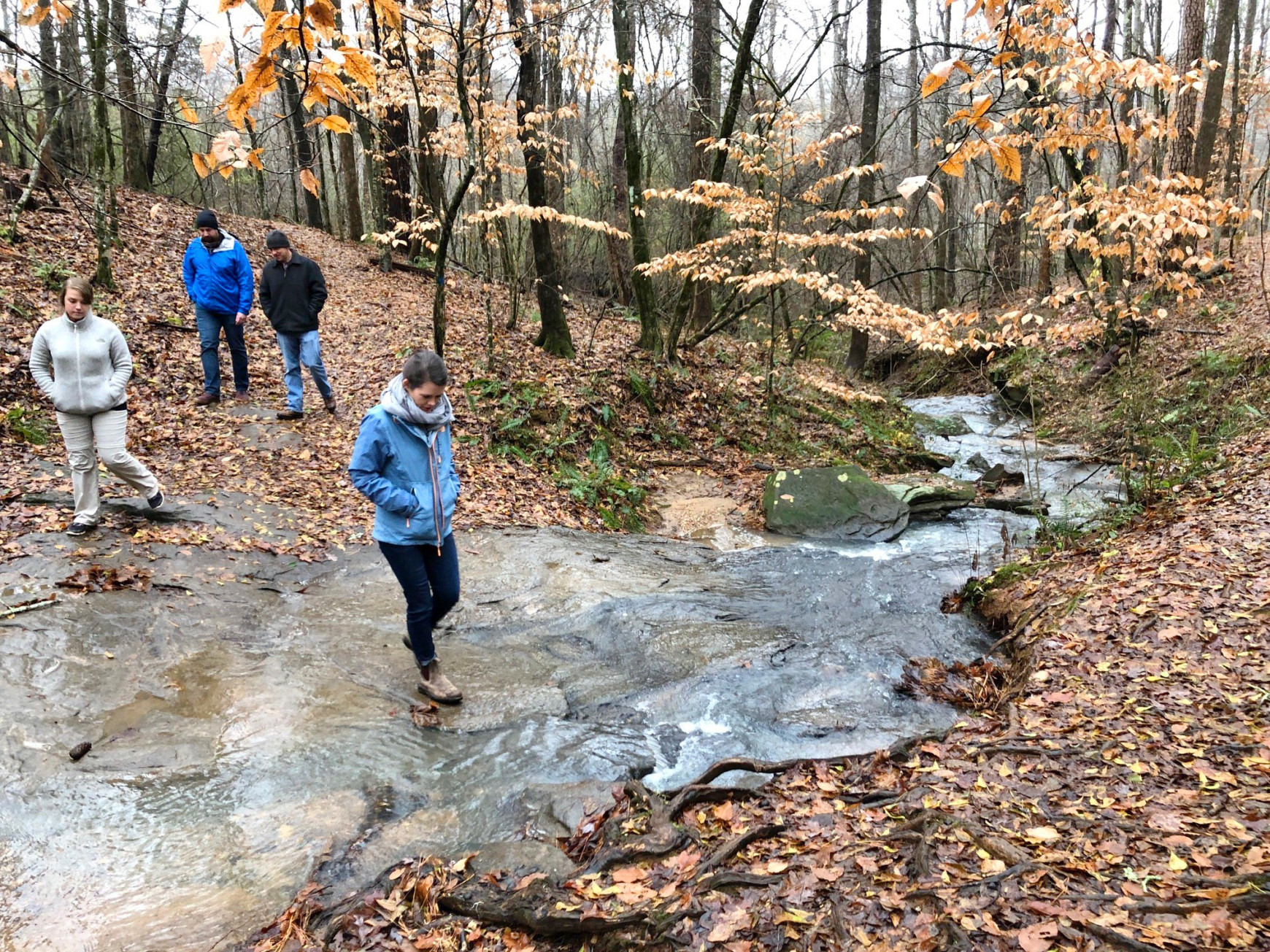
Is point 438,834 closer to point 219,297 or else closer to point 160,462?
point 160,462

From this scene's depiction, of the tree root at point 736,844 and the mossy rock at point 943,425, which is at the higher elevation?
the mossy rock at point 943,425

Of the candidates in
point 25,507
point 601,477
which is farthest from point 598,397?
point 25,507

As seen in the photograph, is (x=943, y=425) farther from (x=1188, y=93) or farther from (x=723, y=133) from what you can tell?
(x=723, y=133)

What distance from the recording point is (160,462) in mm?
7410

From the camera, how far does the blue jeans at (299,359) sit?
28.4 ft

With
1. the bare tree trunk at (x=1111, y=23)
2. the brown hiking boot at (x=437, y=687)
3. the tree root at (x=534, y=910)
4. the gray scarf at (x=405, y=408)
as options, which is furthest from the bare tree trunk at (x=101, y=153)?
the bare tree trunk at (x=1111, y=23)

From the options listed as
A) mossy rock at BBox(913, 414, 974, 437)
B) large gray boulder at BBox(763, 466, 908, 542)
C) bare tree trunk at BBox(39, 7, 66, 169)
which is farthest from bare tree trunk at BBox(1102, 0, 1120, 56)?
bare tree trunk at BBox(39, 7, 66, 169)

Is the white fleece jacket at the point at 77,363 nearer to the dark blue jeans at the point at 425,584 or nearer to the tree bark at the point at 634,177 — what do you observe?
the dark blue jeans at the point at 425,584

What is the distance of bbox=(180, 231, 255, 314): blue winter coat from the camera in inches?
324

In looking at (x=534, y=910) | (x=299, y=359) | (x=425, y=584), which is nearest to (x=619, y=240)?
(x=299, y=359)

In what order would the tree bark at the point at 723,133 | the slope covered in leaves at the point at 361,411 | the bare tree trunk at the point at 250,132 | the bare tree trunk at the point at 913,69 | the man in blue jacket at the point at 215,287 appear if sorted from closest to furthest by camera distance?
1. the bare tree trunk at the point at 250,132
2. the slope covered in leaves at the point at 361,411
3. the man in blue jacket at the point at 215,287
4. the tree bark at the point at 723,133
5. the bare tree trunk at the point at 913,69

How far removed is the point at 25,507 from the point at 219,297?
10.8ft

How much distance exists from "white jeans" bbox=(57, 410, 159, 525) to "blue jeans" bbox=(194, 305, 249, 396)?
3.17 metres

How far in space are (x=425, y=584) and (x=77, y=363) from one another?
3323mm
